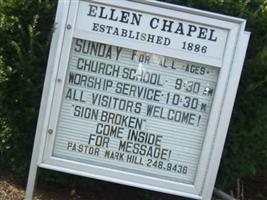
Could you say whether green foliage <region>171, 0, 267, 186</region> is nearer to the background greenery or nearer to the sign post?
the background greenery

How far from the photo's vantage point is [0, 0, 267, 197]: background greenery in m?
4.02

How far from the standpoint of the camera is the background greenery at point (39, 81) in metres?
4.02

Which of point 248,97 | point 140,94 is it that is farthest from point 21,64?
point 248,97

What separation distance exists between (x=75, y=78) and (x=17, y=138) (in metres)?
0.74

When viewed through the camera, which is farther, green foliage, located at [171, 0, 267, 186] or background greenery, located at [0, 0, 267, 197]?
green foliage, located at [171, 0, 267, 186]

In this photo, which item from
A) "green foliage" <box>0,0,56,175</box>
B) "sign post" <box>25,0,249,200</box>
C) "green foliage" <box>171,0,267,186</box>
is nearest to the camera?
"sign post" <box>25,0,249,200</box>

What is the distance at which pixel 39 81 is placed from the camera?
4160mm

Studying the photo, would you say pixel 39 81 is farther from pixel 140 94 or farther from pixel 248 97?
pixel 248 97

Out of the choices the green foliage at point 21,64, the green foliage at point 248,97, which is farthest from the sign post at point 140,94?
the green foliage at point 248,97

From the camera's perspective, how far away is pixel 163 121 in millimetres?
3943

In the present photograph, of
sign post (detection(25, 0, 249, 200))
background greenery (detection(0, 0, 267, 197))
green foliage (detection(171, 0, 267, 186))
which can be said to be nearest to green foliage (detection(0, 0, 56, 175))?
background greenery (detection(0, 0, 267, 197))

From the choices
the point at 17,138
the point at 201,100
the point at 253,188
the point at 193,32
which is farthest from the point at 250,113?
the point at 17,138

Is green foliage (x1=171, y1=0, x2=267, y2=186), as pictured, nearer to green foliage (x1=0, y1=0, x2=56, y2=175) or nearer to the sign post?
the sign post

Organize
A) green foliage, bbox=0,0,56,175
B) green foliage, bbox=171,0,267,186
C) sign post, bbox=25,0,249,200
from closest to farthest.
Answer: sign post, bbox=25,0,249,200 → green foliage, bbox=0,0,56,175 → green foliage, bbox=171,0,267,186
